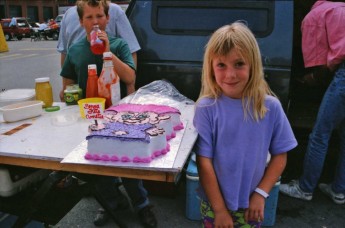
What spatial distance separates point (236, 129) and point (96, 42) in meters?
1.09

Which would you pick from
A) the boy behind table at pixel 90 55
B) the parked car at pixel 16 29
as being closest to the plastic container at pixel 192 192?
the boy behind table at pixel 90 55

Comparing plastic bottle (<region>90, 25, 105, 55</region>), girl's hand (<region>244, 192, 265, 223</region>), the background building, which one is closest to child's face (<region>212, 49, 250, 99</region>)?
girl's hand (<region>244, 192, 265, 223</region>)

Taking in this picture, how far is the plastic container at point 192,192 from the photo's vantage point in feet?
8.65

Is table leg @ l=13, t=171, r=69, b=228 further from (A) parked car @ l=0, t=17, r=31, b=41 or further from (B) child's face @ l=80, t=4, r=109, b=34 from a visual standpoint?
(A) parked car @ l=0, t=17, r=31, b=41

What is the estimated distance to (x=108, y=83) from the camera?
2.18 m

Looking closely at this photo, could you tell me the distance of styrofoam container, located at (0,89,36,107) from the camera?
2.25m

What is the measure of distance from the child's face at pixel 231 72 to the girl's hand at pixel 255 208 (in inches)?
19.0

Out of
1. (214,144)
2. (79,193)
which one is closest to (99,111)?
(79,193)

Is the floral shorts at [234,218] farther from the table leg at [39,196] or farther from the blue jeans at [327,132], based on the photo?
the blue jeans at [327,132]

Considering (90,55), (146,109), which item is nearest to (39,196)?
(146,109)

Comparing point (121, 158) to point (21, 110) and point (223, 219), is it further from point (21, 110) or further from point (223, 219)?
point (21, 110)

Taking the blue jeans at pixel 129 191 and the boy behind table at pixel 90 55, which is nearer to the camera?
the boy behind table at pixel 90 55

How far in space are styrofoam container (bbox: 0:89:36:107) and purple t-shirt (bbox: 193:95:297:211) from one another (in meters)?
1.32

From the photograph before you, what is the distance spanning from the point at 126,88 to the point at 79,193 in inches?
36.1
